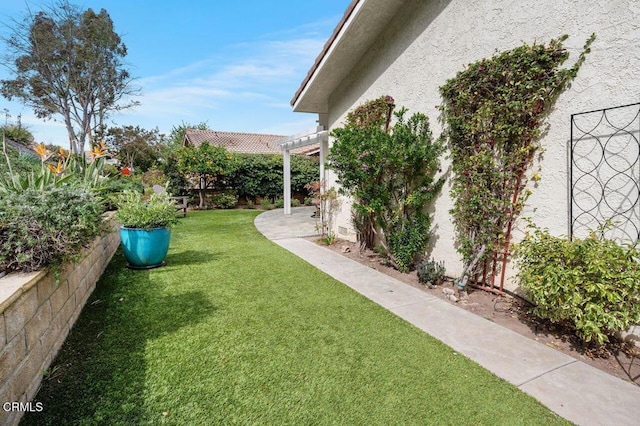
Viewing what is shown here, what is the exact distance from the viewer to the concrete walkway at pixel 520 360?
2734 mm

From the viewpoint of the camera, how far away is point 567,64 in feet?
13.9

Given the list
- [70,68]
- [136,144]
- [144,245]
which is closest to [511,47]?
[144,245]

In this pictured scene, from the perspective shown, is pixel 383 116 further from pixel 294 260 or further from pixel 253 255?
pixel 253 255

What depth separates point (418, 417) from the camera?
258 cm

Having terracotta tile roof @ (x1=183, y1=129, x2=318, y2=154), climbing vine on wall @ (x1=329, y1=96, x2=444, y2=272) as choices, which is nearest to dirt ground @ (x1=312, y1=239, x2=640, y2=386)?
climbing vine on wall @ (x1=329, y1=96, x2=444, y2=272)

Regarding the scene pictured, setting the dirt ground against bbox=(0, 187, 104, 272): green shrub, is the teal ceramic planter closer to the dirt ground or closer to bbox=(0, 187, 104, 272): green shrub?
bbox=(0, 187, 104, 272): green shrub

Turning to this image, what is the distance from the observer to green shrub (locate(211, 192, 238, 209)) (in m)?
Answer: 20.2

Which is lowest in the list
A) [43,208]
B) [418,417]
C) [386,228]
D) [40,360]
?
[418,417]

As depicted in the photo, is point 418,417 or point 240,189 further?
point 240,189

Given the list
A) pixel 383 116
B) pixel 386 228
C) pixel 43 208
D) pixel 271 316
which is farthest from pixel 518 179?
pixel 43 208

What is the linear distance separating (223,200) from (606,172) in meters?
19.2

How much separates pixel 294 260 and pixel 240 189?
14.4 metres

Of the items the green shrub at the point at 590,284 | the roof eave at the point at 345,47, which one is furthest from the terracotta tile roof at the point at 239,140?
the green shrub at the point at 590,284

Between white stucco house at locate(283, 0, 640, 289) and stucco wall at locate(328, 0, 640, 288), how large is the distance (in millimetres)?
12
